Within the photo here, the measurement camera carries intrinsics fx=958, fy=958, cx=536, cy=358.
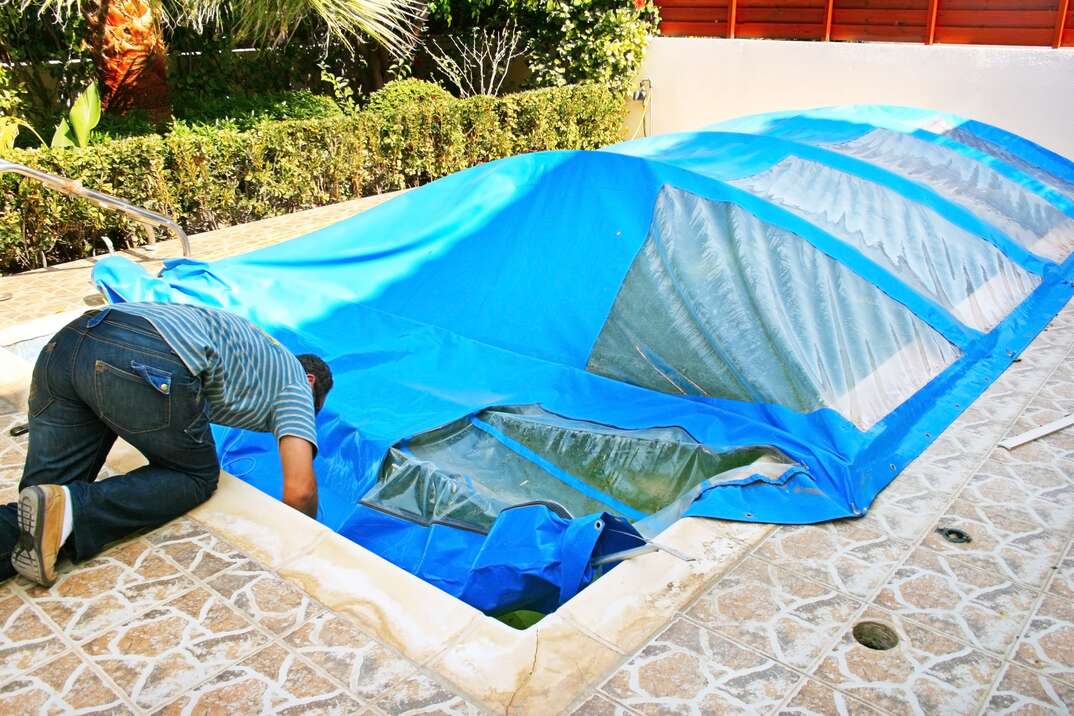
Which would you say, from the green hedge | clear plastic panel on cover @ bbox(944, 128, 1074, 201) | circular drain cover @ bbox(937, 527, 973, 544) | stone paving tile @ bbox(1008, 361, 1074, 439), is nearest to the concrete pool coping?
circular drain cover @ bbox(937, 527, 973, 544)

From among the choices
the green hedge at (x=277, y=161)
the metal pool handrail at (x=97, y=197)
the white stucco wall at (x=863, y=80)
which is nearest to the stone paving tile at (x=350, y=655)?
the metal pool handrail at (x=97, y=197)

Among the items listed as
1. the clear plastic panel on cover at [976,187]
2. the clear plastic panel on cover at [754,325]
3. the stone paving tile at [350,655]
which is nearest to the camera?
the stone paving tile at [350,655]

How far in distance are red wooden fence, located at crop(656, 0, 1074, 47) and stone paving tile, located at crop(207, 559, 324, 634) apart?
31.7 ft

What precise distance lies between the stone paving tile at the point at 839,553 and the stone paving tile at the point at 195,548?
180 cm

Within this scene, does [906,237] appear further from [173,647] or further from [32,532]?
[32,532]

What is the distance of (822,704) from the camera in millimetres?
2551

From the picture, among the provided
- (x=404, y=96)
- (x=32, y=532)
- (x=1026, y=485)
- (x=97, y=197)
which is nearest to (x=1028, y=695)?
(x=1026, y=485)

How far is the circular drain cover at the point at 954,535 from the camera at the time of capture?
3.37m

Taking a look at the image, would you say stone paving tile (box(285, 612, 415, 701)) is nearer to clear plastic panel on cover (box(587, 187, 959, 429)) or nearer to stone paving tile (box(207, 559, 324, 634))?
stone paving tile (box(207, 559, 324, 634))

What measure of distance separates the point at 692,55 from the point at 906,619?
10091mm

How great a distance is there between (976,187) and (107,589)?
581 centimetres

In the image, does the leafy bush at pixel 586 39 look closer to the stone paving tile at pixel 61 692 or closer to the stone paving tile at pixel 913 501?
the stone paving tile at pixel 913 501

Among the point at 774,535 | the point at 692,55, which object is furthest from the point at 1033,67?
the point at 774,535

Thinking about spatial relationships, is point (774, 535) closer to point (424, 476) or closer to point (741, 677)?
point (741, 677)
